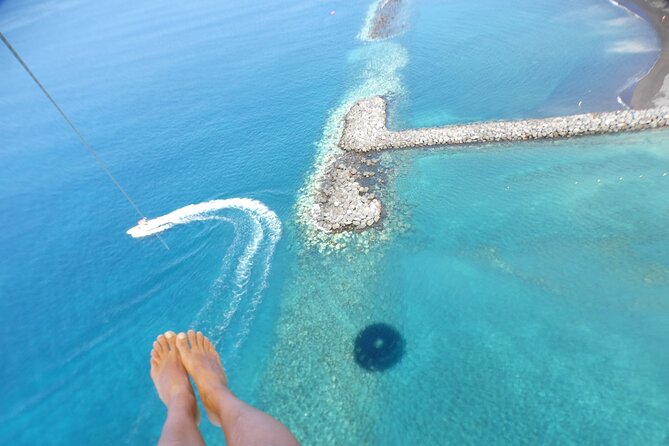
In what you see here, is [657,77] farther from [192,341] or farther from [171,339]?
[171,339]

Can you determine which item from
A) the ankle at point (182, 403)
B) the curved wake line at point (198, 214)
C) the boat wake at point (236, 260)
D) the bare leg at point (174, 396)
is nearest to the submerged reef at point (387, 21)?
the curved wake line at point (198, 214)

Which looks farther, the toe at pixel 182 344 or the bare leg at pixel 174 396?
the toe at pixel 182 344

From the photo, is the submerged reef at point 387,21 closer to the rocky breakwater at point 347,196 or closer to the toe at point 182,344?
the rocky breakwater at point 347,196

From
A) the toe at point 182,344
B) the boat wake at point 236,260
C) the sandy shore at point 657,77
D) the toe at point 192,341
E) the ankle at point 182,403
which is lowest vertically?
the sandy shore at point 657,77

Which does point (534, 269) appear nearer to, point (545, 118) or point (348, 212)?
point (348, 212)

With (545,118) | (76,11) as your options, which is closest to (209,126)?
(545,118)

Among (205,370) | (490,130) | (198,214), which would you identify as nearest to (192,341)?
(205,370)
